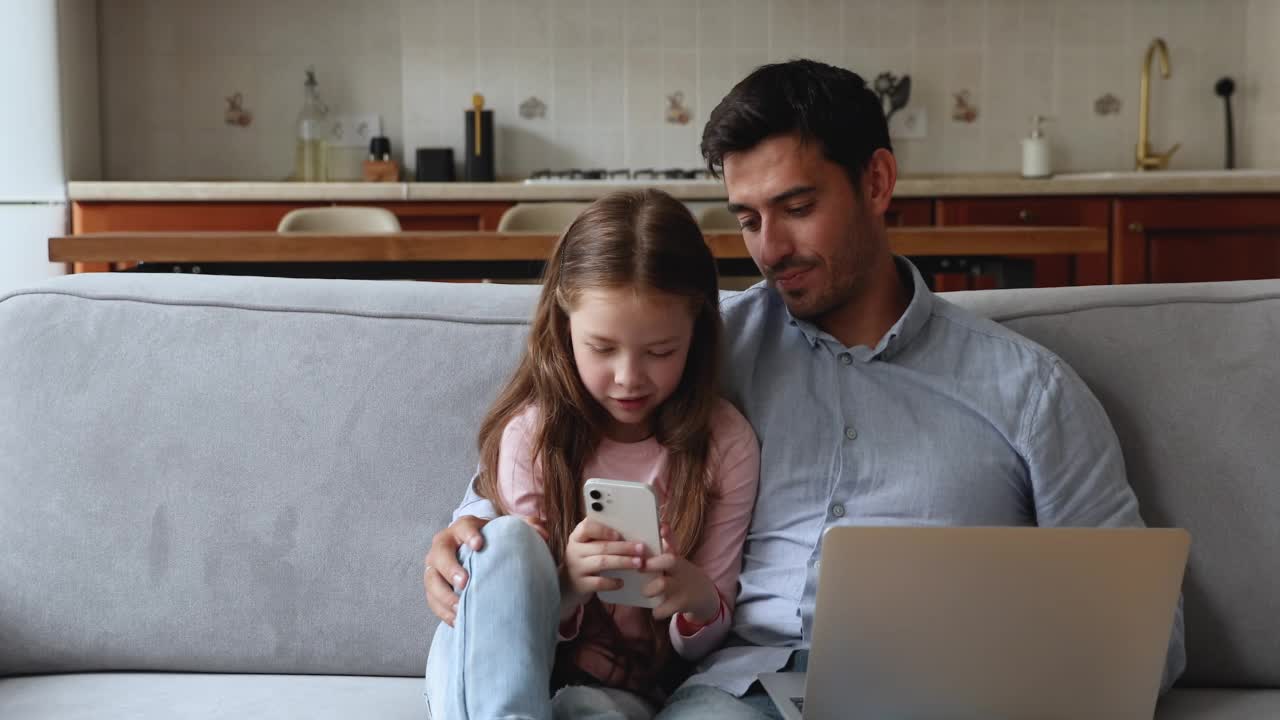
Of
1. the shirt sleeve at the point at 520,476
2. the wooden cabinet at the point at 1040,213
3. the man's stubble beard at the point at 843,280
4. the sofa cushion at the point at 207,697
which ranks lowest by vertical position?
the sofa cushion at the point at 207,697

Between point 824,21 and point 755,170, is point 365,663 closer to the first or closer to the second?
point 755,170

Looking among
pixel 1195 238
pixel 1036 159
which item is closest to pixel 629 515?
pixel 1195 238

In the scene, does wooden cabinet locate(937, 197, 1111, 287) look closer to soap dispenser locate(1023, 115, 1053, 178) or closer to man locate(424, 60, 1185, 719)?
soap dispenser locate(1023, 115, 1053, 178)

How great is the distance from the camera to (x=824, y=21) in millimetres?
4438

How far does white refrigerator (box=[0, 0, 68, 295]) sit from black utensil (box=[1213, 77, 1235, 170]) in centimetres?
394

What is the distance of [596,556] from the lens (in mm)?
1107

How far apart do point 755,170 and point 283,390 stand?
581 mm

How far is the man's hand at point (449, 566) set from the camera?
113 centimetres


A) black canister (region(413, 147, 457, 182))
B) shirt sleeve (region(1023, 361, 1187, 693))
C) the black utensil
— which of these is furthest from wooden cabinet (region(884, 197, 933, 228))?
shirt sleeve (region(1023, 361, 1187, 693))

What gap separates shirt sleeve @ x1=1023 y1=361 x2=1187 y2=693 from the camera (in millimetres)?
1246

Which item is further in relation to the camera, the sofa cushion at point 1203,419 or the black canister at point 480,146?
the black canister at point 480,146

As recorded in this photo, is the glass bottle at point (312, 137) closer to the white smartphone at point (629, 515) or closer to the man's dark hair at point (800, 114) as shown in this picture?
the man's dark hair at point (800, 114)

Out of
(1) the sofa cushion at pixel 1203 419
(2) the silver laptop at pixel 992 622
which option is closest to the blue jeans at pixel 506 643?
(2) the silver laptop at pixel 992 622

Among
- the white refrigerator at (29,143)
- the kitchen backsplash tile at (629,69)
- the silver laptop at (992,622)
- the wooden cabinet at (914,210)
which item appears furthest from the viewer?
the kitchen backsplash tile at (629,69)
